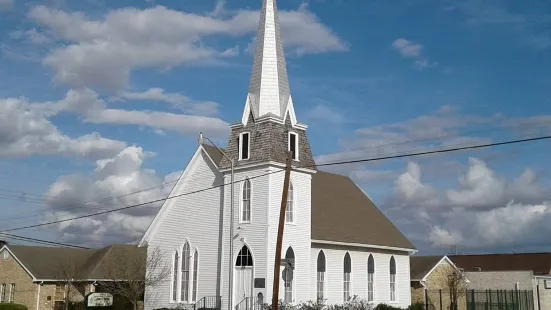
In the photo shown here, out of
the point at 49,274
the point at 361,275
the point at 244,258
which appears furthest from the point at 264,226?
the point at 49,274

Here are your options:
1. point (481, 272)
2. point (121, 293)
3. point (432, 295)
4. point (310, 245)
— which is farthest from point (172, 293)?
point (481, 272)

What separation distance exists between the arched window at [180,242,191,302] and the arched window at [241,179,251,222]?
558cm

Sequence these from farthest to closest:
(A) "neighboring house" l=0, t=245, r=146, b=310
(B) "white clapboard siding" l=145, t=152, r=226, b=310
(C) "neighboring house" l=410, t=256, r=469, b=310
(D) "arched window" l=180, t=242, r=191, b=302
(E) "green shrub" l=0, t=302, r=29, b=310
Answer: (C) "neighboring house" l=410, t=256, r=469, b=310
(A) "neighboring house" l=0, t=245, r=146, b=310
(E) "green shrub" l=0, t=302, r=29, b=310
(D) "arched window" l=180, t=242, r=191, b=302
(B) "white clapboard siding" l=145, t=152, r=226, b=310

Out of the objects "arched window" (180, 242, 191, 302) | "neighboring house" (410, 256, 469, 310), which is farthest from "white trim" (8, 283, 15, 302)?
"neighboring house" (410, 256, 469, 310)

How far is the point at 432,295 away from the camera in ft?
164

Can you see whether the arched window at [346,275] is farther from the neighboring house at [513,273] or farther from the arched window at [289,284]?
the neighboring house at [513,273]

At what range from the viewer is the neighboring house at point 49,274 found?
46.3 meters

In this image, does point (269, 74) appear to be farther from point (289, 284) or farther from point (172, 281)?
point (172, 281)

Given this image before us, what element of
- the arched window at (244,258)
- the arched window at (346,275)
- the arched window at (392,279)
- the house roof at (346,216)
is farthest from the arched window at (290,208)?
the arched window at (392,279)

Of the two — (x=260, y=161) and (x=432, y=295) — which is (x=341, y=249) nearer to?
(x=260, y=161)

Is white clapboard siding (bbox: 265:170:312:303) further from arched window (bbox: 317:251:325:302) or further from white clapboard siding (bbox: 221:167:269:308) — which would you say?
arched window (bbox: 317:251:325:302)

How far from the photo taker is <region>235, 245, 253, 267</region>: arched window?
115 feet

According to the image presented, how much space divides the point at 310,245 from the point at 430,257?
66.3ft

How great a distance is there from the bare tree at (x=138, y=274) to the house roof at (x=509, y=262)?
1537 inches
